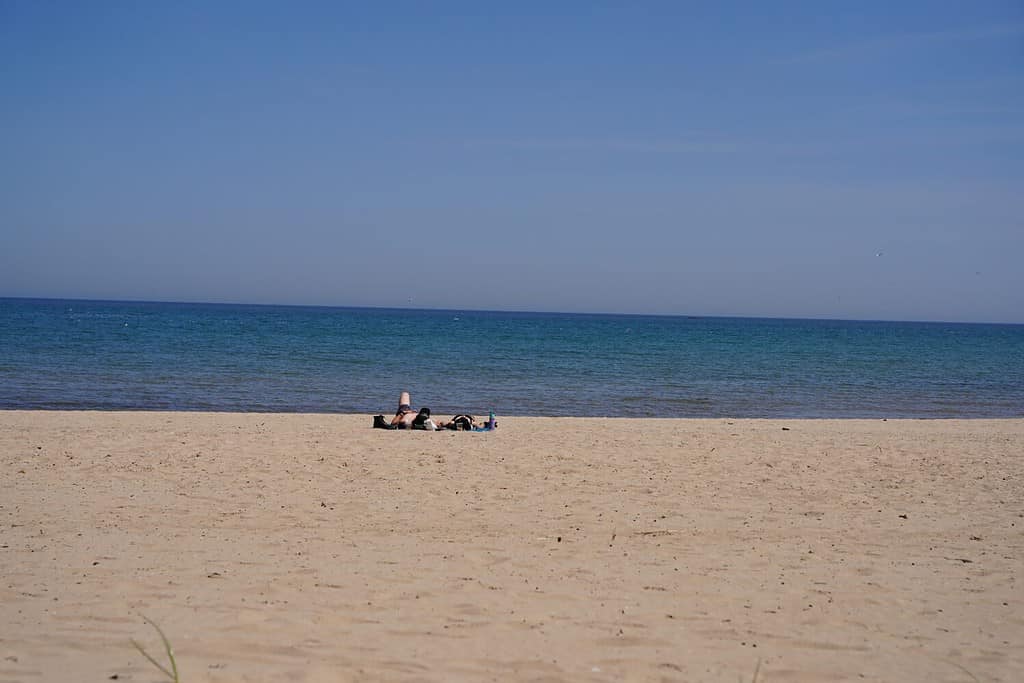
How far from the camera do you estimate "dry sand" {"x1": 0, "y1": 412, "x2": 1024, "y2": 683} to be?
5051 mm

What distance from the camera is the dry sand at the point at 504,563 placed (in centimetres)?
505

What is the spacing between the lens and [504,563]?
6797 millimetres

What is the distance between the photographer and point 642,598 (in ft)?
19.9

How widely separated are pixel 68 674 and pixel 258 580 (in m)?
1.67

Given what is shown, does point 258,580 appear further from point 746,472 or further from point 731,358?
A: point 731,358

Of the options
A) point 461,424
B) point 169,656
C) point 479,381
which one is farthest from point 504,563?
point 479,381

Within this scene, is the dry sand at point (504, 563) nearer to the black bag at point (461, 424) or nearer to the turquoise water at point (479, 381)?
the black bag at point (461, 424)

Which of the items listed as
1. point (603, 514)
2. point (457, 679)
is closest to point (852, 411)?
point (603, 514)

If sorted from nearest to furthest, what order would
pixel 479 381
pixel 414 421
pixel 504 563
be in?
1. pixel 504 563
2. pixel 414 421
3. pixel 479 381

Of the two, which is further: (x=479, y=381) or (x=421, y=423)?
(x=479, y=381)

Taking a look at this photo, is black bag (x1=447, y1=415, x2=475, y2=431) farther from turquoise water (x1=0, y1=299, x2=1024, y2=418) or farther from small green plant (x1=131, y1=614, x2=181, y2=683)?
small green plant (x1=131, y1=614, x2=181, y2=683)

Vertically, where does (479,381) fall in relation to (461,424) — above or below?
below

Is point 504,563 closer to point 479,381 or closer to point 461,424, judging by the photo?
point 461,424

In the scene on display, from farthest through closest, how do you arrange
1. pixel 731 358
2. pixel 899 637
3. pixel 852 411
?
1. pixel 731 358
2. pixel 852 411
3. pixel 899 637
